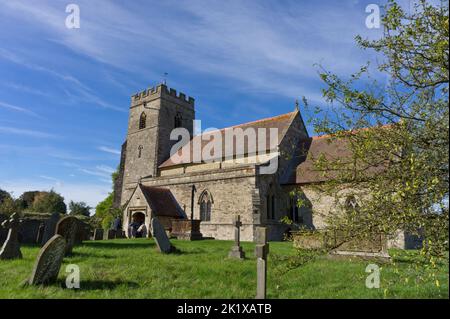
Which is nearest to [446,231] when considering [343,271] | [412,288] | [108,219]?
[412,288]

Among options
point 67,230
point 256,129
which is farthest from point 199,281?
point 256,129

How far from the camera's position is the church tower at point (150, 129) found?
31.4 m

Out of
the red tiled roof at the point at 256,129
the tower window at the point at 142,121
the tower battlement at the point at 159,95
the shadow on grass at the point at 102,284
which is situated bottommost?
the shadow on grass at the point at 102,284

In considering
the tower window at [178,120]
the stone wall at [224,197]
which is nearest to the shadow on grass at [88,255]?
the stone wall at [224,197]

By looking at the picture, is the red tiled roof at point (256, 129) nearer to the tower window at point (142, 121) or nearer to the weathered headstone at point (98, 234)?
the tower window at point (142, 121)

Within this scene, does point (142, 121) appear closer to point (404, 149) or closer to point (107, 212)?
point (107, 212)

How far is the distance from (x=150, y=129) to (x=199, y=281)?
88.5 feet

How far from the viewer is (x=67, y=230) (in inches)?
388

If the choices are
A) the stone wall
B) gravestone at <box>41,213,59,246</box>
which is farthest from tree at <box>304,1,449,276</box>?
the stone wall

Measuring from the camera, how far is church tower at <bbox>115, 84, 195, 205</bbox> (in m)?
31.4

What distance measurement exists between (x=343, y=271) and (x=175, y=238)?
12.0 meters

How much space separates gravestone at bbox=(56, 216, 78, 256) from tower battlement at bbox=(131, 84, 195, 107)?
935 inches

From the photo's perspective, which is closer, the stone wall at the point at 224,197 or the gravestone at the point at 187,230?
the gravestone at the point at 187,230
